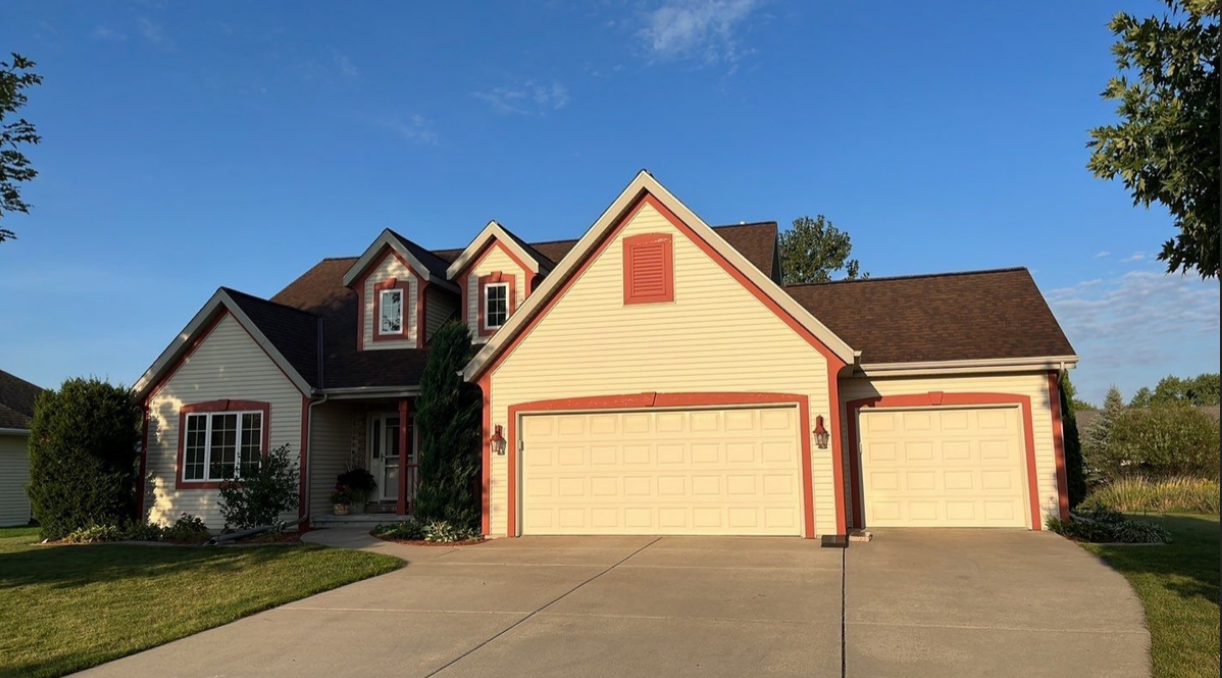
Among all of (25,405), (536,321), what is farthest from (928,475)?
(25,405)

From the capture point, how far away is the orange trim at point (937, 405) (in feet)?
48.1

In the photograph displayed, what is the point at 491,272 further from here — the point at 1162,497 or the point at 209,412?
the point at 1162,497

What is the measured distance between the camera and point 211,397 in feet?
60.8

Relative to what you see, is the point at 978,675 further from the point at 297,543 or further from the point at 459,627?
the point at 297,543

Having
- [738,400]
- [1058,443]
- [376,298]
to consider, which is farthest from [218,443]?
[1058,443]

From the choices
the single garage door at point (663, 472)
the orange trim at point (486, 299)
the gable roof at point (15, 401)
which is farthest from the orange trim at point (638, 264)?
the gable roof at point (15, 401)

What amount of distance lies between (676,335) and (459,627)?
7.98 m

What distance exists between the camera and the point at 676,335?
14953mm

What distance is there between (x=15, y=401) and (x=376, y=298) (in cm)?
1641

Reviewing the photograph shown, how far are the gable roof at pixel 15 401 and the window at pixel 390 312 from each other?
1074 centimetres

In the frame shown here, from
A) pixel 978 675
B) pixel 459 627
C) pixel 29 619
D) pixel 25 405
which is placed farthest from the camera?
pixel 25 405

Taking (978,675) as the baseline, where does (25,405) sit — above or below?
above

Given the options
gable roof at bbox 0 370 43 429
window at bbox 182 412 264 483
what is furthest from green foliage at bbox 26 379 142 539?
gable roof at bbox 0 370 43 429

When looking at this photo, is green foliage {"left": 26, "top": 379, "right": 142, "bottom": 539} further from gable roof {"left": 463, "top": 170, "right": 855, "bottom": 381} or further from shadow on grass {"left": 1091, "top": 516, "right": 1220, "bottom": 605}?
shadow on grass {"left": 1091, "top": 516, "right": 1220, "bottom": 605}
